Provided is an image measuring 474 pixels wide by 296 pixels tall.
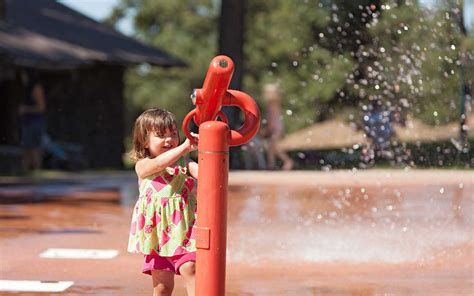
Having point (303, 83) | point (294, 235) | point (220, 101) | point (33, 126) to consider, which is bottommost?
point (294, 235)

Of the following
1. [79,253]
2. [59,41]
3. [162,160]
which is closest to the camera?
[162,160]

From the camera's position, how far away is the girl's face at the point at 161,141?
5.86 meters

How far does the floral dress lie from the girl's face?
0.34 feet

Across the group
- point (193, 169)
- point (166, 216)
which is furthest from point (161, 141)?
point (166, 216)

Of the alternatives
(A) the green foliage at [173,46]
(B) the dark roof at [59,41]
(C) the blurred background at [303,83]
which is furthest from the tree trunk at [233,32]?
(A) the green foliage at [173,46]

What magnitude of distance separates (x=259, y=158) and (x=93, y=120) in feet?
16.8

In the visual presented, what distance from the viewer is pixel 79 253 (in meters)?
9.53

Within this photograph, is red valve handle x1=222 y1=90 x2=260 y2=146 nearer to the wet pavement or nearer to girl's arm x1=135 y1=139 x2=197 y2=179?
girl's arm x1=135 y1=139 x2=197 y2=179

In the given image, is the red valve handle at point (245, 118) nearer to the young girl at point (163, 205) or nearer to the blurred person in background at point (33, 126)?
the young girl at point (163, 205)

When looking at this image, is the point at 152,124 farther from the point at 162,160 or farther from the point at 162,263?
the point at 162,263

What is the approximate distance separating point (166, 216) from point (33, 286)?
2.15 metres

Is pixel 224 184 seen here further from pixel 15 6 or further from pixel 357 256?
pixel 15 6

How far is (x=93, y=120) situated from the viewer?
25.8 metres

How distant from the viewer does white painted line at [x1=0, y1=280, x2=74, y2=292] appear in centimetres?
763
